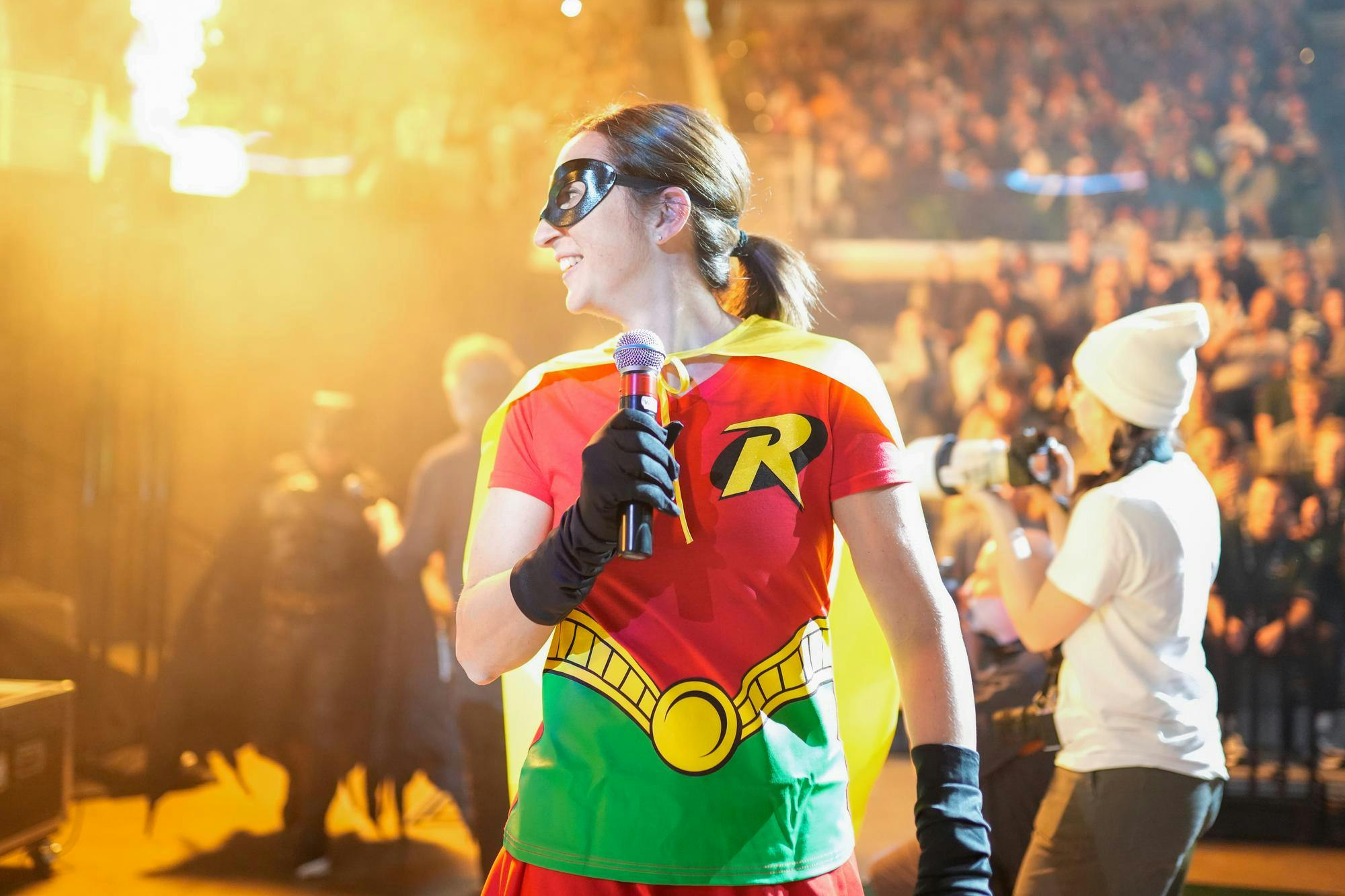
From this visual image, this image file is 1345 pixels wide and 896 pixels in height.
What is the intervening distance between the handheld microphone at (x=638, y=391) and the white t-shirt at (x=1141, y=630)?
4.77 ft

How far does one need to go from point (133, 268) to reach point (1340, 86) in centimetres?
1061

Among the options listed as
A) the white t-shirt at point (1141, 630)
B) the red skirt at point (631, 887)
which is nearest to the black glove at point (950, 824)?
the red skirt at point (631, 887)

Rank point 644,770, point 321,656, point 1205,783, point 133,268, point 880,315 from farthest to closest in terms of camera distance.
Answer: point 880,315 → point 133,268 → point 321,656 → point 1205,783 → point 644,770

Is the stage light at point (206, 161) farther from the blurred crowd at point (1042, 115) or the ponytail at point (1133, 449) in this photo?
the ponytail at point (1133, 449)

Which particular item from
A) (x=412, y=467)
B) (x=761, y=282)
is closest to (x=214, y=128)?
(x=412, y=467)

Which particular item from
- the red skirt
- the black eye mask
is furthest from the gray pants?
the black eye mask

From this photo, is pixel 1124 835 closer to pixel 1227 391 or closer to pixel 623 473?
pixel 623 473

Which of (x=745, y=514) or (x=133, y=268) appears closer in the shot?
(x=745, y=514)

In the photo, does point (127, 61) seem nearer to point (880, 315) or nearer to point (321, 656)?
point (321, 656)

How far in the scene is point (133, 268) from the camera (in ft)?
20.2

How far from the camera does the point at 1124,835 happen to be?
2338mm

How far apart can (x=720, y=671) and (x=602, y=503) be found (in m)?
0.31

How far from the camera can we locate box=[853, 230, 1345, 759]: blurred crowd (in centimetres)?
538

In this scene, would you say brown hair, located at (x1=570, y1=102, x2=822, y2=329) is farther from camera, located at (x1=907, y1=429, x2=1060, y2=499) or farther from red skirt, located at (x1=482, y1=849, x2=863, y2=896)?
camera, located at (x1=907, y1=429, x2=1060, y2=499)
